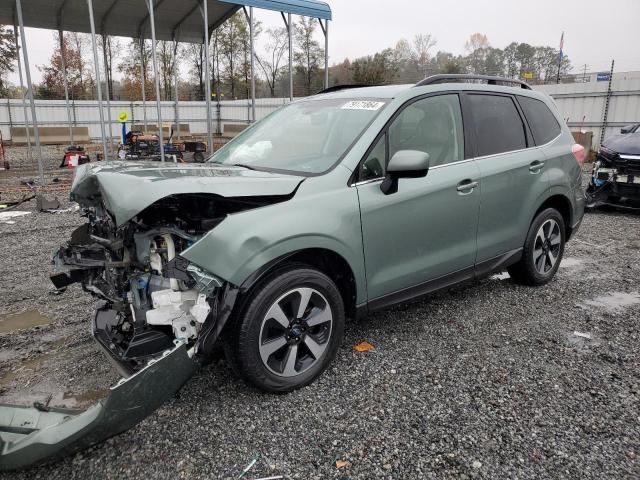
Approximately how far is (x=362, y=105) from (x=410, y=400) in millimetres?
2018

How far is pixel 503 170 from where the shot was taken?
397 centimetres

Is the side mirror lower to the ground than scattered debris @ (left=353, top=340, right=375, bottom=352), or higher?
higher

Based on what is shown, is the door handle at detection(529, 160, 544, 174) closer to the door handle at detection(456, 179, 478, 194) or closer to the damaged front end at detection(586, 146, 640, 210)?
the door handle at detection(456, 179, 478, 194)

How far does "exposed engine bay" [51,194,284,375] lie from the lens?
8.22ft

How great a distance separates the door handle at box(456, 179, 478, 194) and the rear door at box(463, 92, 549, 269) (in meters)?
0.13

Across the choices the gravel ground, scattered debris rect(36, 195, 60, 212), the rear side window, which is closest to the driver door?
the gravel ground

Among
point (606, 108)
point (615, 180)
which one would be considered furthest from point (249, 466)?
point (606, 108)

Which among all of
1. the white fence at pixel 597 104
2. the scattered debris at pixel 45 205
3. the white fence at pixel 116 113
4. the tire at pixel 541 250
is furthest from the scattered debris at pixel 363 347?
the white fence at pixel 116 113

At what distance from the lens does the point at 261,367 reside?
2730 millimetres

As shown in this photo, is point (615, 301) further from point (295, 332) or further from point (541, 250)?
point (295, 332)

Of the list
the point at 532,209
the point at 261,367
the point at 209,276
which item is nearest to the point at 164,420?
the point at 261,367

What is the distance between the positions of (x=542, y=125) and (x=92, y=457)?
14.4ft

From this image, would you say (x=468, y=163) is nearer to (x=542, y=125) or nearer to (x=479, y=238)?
(x=479, y=238)

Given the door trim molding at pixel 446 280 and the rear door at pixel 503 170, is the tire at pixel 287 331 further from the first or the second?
the rear door at pixel 503 170
